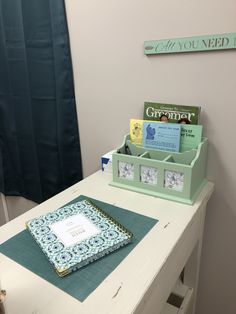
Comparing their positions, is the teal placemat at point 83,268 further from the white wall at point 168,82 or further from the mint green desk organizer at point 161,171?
the white wall at point 168,82

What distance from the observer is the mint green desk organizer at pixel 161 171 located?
838 mm

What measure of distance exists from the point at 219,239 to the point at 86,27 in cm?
98

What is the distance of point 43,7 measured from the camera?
3.70 feet

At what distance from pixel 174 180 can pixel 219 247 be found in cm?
40

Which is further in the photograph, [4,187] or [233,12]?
[4,187]

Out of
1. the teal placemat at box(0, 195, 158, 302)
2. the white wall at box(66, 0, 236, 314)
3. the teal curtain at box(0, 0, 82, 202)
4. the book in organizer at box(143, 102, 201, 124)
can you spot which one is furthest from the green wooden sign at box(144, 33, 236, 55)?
the teal placemat at box(0, 195, 158, 302)

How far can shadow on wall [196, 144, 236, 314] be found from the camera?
95 centimetres

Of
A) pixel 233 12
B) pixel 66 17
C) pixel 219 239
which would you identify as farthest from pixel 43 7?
pixel 219 239

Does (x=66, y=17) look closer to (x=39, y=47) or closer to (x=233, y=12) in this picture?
(x=39, y=47)

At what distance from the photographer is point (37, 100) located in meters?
1.31

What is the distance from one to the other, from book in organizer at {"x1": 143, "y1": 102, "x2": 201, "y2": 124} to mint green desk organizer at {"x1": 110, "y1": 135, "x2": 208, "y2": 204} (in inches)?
3.5

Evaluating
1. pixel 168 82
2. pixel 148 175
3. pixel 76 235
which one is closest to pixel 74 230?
pixel 76 235

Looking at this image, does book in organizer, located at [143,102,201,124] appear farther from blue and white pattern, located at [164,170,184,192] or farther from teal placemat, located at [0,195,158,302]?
teal placemat, located at [0,195,158,302]

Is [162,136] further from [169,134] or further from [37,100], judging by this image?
[37,100]
